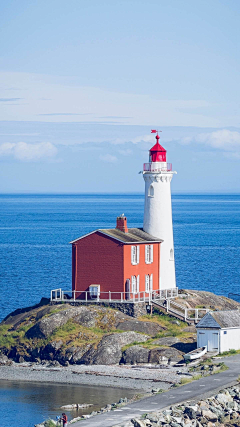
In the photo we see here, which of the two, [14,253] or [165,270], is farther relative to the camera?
[14,253]

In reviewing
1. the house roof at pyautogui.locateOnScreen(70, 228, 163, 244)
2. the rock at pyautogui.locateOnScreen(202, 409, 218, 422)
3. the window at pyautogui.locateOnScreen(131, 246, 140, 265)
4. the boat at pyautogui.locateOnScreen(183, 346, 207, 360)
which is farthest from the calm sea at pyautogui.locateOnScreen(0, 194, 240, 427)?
the window at pyautogui.locateOnScreen(131, 246, 140, 265)

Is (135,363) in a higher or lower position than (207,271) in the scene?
lower

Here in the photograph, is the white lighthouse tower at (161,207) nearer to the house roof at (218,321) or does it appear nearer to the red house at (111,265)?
the red house at (111,265)

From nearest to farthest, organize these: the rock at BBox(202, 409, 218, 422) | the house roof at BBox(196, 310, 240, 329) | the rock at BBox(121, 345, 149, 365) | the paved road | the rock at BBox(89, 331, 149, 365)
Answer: the paved road → the rock at BBox(202, 409, 218, 422) → the rock at BBox(121, 345, 149, 365) → the house roof at BBox(196, 310, 240, 329) → the rock at BBox(89, 331, 149, 365)

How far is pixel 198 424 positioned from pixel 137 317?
17.7 metres

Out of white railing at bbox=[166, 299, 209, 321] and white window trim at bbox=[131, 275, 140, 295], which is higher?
white window trim at bbox=[131, 275, 140, 295]

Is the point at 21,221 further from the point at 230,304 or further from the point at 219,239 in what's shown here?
the point at 230,304

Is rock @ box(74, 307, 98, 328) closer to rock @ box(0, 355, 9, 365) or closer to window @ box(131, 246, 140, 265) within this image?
rock @ box(0, 355, 9, 365)

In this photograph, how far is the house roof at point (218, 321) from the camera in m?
38.9

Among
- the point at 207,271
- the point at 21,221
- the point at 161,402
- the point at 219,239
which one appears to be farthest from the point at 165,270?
the point at 21,221

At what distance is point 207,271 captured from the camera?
79.3 m

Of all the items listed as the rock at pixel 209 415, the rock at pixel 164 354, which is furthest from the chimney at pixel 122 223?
the rock at pixel 209 415

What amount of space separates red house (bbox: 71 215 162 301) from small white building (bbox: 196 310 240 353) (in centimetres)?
694

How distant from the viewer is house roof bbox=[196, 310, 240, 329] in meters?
38.9
